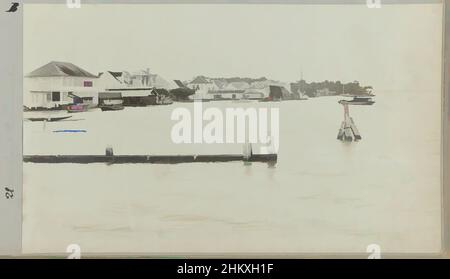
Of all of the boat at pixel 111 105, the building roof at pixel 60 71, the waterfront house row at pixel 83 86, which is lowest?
the boat at pixel 111 105

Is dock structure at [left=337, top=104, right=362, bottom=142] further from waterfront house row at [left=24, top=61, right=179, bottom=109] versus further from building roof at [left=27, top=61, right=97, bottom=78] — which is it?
building roof at [left=27, top=61, right=97, bottom=78]

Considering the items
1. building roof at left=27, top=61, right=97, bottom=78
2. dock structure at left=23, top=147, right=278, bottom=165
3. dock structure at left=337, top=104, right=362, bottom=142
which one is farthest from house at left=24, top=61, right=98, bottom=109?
dock structure at left=337, top=104, right=362, bottom=142

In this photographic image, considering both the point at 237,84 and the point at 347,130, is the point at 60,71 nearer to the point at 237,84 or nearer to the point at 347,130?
the point at 237,84

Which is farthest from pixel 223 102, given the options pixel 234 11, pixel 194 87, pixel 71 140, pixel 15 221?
pixel 15 221

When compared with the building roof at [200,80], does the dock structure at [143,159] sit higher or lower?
lower

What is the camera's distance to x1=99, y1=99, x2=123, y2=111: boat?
1.05m

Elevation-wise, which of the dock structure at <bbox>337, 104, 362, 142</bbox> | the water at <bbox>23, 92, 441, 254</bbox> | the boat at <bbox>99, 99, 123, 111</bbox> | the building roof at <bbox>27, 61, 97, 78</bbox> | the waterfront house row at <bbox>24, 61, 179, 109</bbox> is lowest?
the water at <bbox>23, 92, 441, 254</bbox>

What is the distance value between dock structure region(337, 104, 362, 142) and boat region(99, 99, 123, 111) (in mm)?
461

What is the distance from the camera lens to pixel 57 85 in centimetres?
104

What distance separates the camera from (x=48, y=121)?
1.04 m

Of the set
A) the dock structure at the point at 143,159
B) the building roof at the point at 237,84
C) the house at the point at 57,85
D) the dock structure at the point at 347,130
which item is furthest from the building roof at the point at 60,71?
the dock structure at the point at 347,130

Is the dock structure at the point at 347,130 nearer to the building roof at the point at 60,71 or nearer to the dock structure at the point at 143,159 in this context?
the dock structure at the point at 143,159

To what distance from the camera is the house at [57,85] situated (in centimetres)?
104
